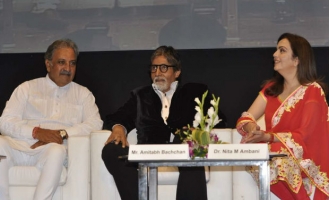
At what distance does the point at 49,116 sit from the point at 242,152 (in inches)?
82.3

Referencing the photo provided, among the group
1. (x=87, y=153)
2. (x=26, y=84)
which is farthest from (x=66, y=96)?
(x=87, y=153)

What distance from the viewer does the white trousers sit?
4711 mm

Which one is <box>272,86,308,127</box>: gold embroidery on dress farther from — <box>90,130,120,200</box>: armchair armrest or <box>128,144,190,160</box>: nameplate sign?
<box>128,144,190,160</box>: nameplate sign

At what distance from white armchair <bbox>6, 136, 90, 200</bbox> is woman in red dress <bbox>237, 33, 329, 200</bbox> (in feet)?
3.46

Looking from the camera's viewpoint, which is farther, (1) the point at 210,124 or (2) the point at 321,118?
(2) the point at 321,118

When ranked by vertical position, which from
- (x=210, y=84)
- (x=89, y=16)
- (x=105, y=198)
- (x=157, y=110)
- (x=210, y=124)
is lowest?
(x=105, y=198)

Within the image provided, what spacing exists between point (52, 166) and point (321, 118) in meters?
1.73

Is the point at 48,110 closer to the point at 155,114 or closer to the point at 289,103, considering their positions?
the point at 155,114

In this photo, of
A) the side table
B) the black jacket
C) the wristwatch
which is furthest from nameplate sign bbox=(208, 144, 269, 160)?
the wristwatch

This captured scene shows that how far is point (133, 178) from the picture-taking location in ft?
14.9

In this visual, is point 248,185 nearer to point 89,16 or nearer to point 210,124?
point 210,124

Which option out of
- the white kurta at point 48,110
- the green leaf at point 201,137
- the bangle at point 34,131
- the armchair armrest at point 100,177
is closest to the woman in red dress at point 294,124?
the green leaf at point 201,137

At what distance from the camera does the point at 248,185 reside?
4.85 m

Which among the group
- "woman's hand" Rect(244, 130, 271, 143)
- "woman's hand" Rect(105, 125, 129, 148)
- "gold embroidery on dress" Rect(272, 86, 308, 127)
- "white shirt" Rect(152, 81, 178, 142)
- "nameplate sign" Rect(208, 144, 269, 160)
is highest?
"white shirt" Rect(152, 81, 178, 142)
